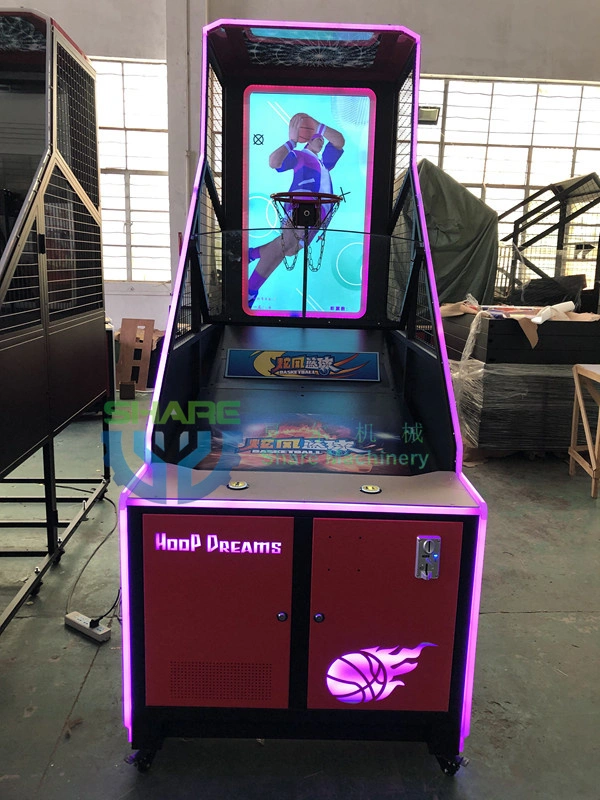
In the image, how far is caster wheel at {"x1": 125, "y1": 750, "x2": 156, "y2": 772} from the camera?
5.57 ft

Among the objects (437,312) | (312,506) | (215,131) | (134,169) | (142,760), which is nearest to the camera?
(312,506)

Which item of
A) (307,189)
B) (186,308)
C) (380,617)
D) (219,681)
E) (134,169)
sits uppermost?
(134,169)

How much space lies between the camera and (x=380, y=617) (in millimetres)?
1611

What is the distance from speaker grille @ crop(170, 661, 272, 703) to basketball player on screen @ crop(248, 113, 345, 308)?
5.69ft

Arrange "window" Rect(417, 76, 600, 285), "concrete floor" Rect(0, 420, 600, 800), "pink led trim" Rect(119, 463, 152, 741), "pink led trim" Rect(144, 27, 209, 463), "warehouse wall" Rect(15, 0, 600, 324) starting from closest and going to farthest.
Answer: "pink led trim" Rect(119, 463, 152, 741), "concrete floor" Rect(0, 420, 600, 800), "pink led trim" Rect(144, 27, 209, 463), "warehouse wall" Rect(15, 0, 600, 324), "window" Rect(417, 76, 600, 285)

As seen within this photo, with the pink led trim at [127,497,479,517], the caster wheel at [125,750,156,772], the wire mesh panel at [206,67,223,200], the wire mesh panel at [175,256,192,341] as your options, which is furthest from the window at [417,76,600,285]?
the caster wheel at [125,750,156,772]

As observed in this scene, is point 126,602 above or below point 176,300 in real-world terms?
below

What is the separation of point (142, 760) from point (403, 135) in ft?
8.94

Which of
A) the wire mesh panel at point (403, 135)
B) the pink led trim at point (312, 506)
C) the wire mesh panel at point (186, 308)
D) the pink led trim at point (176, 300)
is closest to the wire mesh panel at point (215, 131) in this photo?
the pink led trim at point (176, 300)

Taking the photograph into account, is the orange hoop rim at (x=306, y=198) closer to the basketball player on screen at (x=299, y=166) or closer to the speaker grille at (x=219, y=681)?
the basketball player on screen at (x=299, y=166)

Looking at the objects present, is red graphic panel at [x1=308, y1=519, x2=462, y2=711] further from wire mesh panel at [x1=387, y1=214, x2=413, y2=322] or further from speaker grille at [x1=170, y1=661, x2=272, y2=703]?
wire mesh panel at [x1=387, y1=214, x2=413, y2=322]

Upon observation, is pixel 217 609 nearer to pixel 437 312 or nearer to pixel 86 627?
pixel 86 627

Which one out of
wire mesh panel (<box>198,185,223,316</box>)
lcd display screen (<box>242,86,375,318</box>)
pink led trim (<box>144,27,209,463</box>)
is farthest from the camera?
lcd display screen (<box>242,86,375,318</box>)

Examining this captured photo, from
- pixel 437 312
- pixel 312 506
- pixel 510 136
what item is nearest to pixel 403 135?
pixel 437 312
